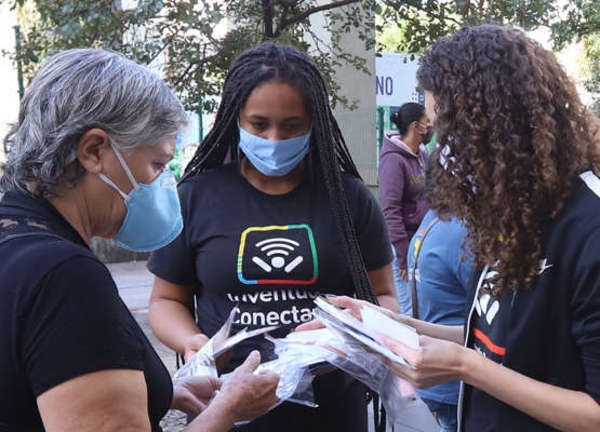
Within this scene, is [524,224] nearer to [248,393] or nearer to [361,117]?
[248,393]

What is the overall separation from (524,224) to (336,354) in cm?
61

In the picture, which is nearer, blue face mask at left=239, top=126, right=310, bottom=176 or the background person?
the background person

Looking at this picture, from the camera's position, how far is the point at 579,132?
1676 millimetres

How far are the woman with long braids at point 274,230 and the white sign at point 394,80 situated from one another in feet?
21.6

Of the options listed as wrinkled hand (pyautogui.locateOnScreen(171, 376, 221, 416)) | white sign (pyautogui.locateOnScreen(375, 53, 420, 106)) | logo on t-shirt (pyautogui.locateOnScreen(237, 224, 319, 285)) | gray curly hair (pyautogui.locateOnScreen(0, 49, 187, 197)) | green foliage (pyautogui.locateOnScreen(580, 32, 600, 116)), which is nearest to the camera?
gray curly hair (pyautogui.locateOnScreen(0, 49, 187, 197))

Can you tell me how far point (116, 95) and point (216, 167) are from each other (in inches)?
40.1

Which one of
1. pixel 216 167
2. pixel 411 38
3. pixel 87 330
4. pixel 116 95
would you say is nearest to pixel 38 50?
pixel 411 38

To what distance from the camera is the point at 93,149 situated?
150 cm

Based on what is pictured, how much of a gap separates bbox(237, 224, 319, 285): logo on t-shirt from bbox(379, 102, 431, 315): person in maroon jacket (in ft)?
10.3

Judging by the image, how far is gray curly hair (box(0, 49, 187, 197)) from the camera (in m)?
1.44

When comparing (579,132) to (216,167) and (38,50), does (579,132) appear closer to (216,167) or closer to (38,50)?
(216,167)

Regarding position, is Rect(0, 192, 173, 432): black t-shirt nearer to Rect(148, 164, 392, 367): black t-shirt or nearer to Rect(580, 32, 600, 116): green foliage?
Rect(148, 164, 392, 367): black t-shirt

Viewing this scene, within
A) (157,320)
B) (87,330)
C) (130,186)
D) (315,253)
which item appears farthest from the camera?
(157,320)

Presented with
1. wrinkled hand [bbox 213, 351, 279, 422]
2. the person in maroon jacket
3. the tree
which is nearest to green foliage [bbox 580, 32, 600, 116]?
the tree
